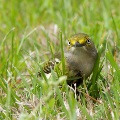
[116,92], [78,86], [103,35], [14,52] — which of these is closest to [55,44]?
[103,35]

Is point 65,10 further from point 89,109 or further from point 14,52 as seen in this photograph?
point 89,109

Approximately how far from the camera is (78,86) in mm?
4434

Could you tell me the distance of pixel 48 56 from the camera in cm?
582

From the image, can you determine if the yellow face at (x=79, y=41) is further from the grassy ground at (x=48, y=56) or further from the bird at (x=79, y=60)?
the grassy ground at (x=48, y=56)

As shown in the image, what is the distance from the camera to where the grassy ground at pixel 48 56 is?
11.6ft

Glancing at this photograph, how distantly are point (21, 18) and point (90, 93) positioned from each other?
3291mm

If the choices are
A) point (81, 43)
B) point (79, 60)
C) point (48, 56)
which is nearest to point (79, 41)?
point (81, 43)

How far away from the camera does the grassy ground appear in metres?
3.54

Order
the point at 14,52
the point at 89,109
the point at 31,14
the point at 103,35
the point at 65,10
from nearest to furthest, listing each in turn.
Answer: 1. the point at 89,109
2. the point at 14,52
3. the point at 103,35
4. the point at 65,10
5. the point at 31,14

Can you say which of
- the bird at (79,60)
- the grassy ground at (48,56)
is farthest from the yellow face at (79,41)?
the grassy ground at (48,56)

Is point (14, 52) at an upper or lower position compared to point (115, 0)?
lower

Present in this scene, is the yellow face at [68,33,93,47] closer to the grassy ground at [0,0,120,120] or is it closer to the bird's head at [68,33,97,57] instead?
the bird's head at [68,33,97,57]

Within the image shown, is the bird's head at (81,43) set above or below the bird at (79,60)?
above

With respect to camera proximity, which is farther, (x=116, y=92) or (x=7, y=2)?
(x=7, y=2)
